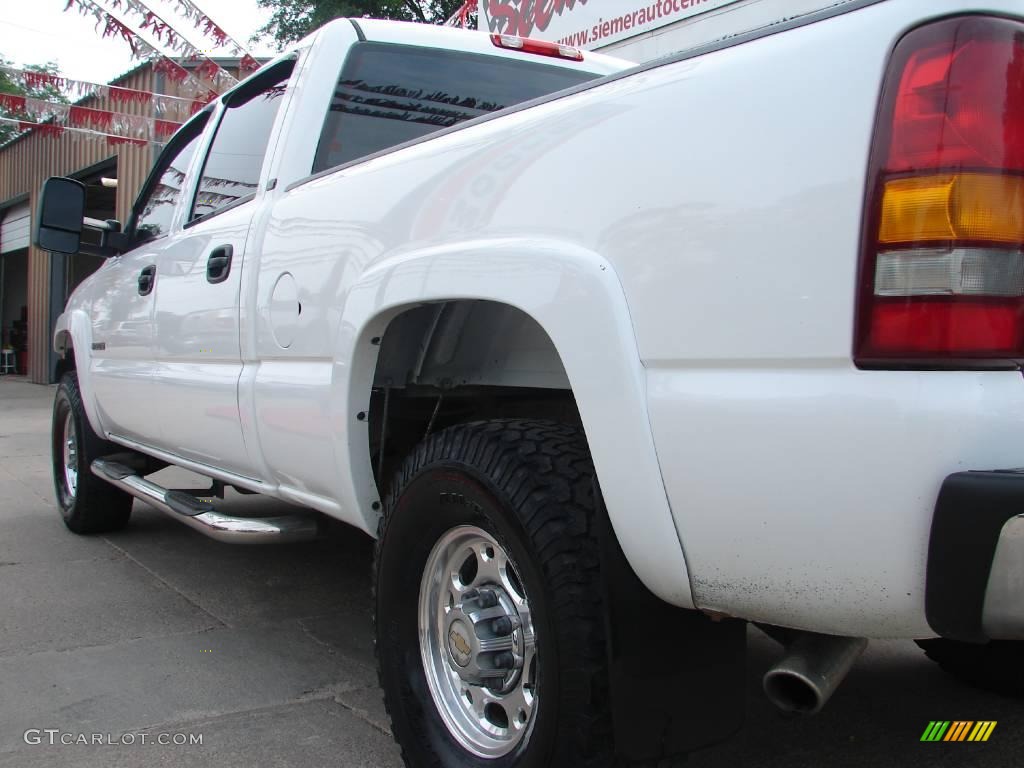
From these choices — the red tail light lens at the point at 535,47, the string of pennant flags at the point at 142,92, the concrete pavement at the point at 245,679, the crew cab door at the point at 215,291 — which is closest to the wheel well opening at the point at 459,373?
the crew cab door at the point at 215,291

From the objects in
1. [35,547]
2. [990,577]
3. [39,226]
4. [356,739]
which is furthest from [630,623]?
[35,547]

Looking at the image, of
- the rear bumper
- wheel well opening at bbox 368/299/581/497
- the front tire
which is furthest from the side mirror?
the rear bumper

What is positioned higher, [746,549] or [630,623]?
[746,549]

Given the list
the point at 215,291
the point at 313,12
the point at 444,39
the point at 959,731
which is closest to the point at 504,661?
the point at 959,731

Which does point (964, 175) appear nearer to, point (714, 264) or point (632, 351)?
point (714, 264)

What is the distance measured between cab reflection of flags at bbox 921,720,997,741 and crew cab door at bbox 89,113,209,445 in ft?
10.1

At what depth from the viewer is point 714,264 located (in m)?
1.59

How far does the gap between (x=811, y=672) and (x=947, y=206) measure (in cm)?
83

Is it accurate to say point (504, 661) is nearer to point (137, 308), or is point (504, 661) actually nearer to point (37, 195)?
point (137, 308)

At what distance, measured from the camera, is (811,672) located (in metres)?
1.70

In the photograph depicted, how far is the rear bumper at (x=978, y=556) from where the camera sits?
1313 mm

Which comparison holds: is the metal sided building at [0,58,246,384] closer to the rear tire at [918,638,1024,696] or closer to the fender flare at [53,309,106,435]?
the fender flare at [53,309,106,435]

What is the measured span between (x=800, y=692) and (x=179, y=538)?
4.34 meters

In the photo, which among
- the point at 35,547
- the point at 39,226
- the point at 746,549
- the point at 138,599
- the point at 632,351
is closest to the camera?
the point at 746,549
